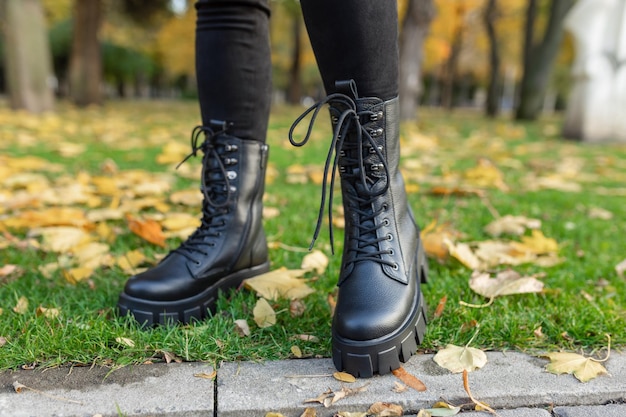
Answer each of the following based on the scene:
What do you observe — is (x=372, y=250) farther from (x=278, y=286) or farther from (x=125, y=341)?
(x=125, y=341)

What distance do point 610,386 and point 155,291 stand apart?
3.58 feet

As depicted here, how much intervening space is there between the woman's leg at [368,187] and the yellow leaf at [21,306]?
85 cm

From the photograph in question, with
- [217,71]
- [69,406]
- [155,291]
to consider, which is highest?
[217,71]

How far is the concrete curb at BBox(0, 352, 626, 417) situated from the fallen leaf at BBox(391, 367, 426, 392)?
0.01m

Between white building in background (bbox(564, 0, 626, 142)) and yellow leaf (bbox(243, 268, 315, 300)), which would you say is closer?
yellow leaf (bbox(243, 268, 315, 300))

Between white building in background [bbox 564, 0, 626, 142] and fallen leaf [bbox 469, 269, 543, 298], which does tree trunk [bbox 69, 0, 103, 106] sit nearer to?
white building in background [bbox 564, 0, 626, 142]

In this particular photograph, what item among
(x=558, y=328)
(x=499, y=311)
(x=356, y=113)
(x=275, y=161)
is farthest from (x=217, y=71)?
(x=275, y=161)

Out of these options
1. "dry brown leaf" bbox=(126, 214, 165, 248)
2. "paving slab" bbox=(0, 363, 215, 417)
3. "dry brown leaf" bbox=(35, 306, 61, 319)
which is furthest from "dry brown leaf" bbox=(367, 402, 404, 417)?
"dry brown leaf" bbox=(126, 214, 165, 248)

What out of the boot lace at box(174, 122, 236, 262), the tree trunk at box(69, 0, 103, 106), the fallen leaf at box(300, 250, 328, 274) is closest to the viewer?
the boot lace at box(174, 122, 236, 262)

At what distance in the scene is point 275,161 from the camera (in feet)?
14.2

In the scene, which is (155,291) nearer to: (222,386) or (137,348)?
(137,348)

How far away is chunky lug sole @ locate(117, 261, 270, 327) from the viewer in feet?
4.54

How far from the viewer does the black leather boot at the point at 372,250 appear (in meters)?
1.19

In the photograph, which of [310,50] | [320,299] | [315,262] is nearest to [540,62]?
[315,262]
